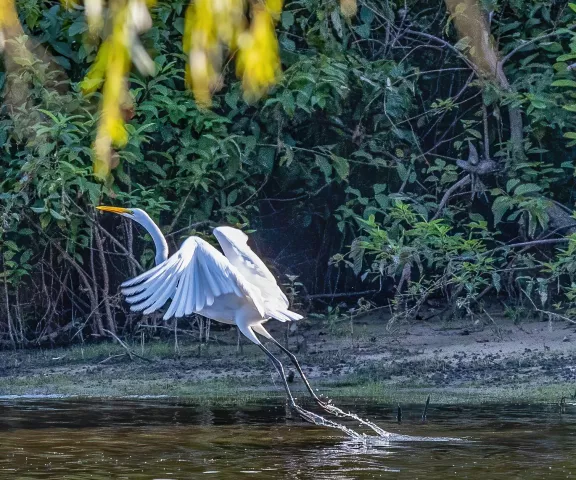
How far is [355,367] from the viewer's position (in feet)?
28.4

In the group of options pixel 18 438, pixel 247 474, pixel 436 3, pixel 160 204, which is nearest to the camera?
pixel 247 474

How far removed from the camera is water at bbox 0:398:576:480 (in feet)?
18.0

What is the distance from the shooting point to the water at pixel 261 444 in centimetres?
550

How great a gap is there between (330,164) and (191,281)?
125 inches

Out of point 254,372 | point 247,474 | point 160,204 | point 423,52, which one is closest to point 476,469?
point 247,474

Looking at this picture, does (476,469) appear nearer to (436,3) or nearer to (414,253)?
(414,253)

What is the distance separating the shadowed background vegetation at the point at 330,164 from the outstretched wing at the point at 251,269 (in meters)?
1.27

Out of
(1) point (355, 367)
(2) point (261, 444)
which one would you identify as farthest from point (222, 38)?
(1) point (355, 367)

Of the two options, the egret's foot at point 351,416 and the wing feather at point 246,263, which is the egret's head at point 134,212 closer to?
the wing feather at point 246,263

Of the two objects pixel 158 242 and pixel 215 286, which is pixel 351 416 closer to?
pixel 215 286

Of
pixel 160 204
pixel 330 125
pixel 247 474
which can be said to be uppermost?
pixel 330 125

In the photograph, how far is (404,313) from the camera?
903cm

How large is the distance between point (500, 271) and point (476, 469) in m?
3.55

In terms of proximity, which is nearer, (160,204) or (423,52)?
(160,204)
